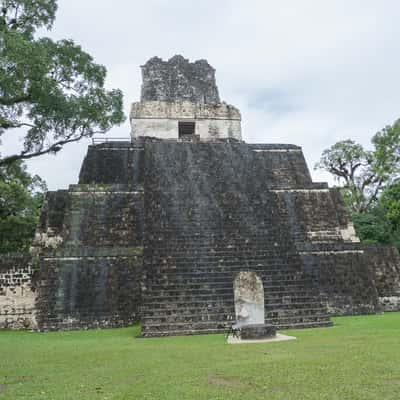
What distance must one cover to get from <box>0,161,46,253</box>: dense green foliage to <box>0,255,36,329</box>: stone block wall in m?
6.88

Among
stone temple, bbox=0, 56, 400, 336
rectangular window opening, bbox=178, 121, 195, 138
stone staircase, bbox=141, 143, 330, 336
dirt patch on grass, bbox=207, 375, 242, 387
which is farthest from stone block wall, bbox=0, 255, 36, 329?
rectangular window opening, bbox=178, 121, 195, 138

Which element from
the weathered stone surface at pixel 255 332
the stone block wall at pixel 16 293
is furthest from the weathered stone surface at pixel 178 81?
the weathered stone surface at pixel 255 332

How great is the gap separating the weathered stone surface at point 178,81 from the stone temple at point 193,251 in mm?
5216

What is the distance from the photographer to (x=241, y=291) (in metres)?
8.81

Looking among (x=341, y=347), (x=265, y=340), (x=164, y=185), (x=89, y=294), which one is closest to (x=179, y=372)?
(x=341, y=347)

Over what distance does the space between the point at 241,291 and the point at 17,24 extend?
20.0ft

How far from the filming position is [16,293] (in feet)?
39.6

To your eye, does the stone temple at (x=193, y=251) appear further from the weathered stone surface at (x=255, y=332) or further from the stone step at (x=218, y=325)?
the weathered stone surface at (x=255, y=332)

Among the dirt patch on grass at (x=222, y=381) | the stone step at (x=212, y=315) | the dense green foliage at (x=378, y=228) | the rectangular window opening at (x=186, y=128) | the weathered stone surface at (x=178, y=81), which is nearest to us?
the dirt patch on grass at (x=222, y=381)

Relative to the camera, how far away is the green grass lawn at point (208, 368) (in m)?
4.16

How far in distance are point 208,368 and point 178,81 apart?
1819cm

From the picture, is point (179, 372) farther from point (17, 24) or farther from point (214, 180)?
point (214, 180)

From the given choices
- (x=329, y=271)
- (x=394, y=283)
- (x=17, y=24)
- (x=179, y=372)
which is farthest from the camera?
(x=394, y=283)

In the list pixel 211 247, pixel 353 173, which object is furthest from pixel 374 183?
pixel 211 247
